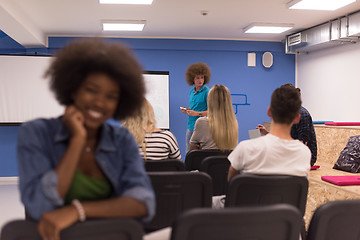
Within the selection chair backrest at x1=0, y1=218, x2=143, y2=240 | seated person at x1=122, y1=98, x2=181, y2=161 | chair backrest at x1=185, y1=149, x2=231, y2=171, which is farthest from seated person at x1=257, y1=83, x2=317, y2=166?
chair backrest at x1=0, y1=218, x2=143, y2=240

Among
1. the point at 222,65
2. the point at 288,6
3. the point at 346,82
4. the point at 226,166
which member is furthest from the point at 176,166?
the point at 222,65

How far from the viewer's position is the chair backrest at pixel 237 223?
1.05 meters

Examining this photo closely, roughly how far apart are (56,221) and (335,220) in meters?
0.93

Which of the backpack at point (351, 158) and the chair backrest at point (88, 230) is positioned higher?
the chair backrest at point (88, 230)

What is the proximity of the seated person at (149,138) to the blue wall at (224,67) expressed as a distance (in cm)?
432

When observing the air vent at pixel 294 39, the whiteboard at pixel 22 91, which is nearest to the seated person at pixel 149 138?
the whiteboard at pixel 22 91

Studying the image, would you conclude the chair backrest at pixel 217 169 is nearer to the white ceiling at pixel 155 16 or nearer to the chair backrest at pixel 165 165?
the chair backrest at pixel 165 165

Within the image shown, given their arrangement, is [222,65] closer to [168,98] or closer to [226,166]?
[168,98]

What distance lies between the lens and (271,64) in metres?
7.40

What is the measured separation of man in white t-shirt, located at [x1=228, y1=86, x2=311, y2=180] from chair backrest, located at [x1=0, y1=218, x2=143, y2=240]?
101cm

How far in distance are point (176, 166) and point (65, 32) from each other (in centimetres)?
Answer: 492

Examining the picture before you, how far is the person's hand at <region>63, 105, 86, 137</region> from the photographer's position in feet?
3.69

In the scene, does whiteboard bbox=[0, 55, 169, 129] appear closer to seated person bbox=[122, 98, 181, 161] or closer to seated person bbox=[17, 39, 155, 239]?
seated person bbox=[122, 98, 181, 161]

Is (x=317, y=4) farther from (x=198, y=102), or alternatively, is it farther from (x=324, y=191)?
(x=324, y=191)
